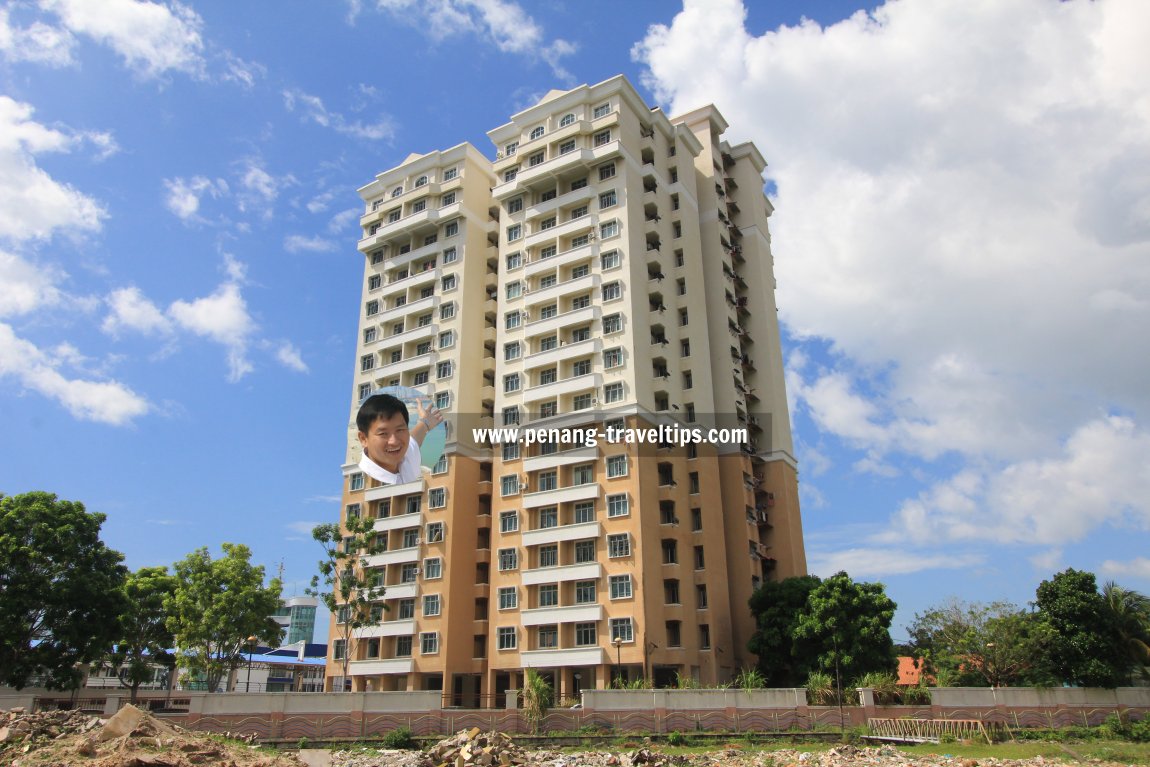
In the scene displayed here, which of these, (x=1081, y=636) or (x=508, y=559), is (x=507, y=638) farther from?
(x=1081, y=636)

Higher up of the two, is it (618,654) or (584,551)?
(584,551)

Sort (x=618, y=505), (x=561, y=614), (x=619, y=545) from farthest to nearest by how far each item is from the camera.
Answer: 1. (x=618, y=505)
2. (x=561, y=614)
3. (x=619, y=545)

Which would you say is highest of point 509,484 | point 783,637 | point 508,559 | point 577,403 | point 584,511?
point 577,403

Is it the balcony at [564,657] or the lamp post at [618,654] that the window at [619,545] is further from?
the balcony at [564,657]

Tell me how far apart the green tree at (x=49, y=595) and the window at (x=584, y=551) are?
31.0m

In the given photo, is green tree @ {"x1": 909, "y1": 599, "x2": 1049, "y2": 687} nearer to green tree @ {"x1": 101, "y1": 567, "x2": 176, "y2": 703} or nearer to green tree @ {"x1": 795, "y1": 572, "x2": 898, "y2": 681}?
green tree @ {"x1": 795, "y1": 572, "x2": 898, "y2": 681}

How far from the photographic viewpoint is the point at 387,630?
61.2 metres

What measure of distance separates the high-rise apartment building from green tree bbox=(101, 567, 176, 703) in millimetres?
12764

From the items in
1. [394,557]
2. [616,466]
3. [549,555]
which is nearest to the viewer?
[616,466]

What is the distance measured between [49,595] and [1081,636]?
6042cm

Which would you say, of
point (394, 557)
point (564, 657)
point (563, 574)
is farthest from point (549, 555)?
point (394, 557)

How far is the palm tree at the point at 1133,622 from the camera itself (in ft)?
145

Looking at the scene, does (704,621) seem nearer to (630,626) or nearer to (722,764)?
(630,626)

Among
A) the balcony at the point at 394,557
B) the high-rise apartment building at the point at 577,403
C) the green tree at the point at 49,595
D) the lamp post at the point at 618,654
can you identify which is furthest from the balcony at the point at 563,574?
the green tree at the point at 49,595
